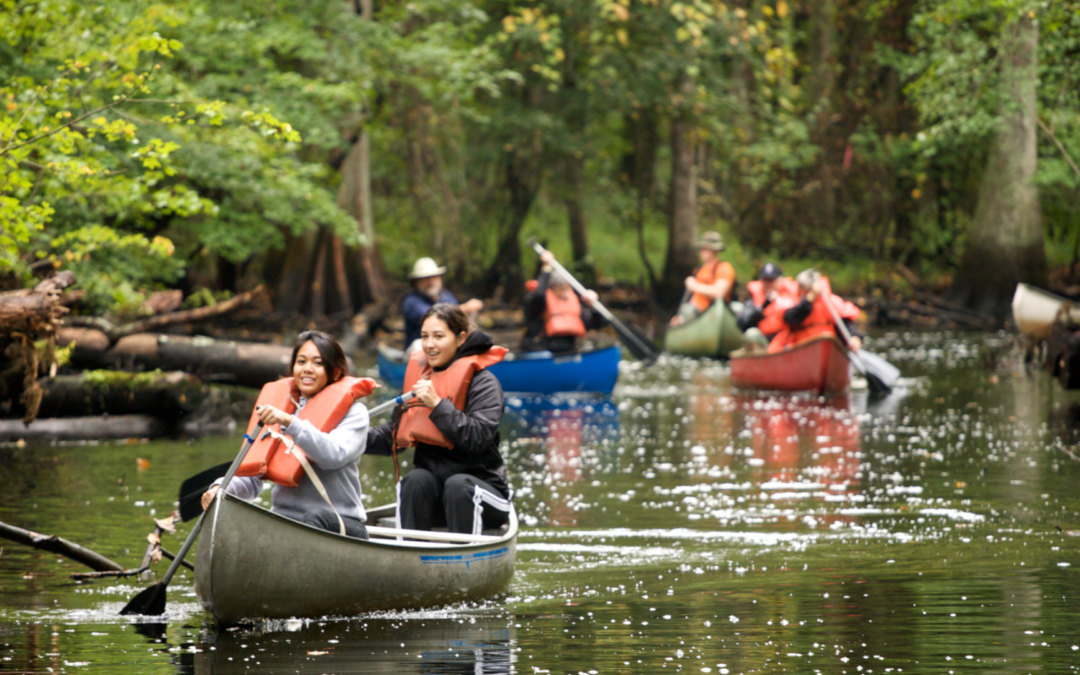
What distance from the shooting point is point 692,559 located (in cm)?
678

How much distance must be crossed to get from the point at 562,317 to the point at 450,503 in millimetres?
9132

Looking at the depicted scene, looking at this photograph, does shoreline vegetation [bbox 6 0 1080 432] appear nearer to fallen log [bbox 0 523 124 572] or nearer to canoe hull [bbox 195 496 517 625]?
fallen log [bbox 0 523 124 572]

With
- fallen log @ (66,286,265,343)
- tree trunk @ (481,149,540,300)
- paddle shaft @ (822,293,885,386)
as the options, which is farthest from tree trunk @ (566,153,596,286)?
fallen log @ (66,286,265,343)

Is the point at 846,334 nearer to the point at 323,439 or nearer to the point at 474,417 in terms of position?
the point at 474,417

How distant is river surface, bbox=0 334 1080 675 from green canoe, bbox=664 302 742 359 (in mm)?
6682

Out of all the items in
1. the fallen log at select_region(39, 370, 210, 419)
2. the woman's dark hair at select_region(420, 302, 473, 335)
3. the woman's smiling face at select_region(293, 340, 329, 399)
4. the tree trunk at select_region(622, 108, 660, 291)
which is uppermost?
the tree trunk at select_region(622, 108, 660, 291)

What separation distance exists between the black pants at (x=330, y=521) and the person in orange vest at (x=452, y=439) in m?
0.43

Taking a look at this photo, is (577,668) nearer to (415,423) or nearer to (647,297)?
(415,423)

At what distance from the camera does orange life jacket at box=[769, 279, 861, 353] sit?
577 inches

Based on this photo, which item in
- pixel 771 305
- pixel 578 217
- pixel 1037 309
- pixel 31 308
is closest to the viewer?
pixel 31 308

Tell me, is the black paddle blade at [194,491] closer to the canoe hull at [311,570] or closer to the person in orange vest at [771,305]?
the canoe hull at [311,570]

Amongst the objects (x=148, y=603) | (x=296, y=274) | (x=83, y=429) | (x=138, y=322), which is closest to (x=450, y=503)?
(x=148, y=603)

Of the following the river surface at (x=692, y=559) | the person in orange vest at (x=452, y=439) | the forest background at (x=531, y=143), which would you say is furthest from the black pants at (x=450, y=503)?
the forest background at (x=531, y=143)

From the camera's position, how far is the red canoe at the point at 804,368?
14391 millimetres
